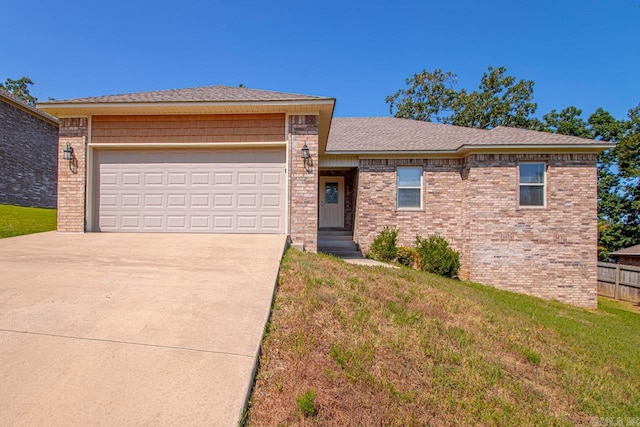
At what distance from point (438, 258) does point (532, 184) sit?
165 inches

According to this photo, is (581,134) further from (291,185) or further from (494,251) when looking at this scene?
(291,185)

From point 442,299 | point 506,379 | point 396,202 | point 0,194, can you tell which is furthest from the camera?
point 0,194

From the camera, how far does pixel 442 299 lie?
201 inches

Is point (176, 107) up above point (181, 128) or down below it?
above

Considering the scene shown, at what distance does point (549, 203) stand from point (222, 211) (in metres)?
10.1

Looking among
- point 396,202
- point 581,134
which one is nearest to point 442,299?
point 396,202

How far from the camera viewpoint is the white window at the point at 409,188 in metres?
11.1

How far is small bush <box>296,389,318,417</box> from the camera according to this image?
88.1 inches

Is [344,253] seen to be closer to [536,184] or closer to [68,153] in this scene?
[536,184]

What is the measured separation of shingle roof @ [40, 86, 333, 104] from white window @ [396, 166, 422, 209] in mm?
4834

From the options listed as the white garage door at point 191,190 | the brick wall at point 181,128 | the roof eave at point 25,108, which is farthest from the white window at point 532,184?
the roof eave at point 25,108

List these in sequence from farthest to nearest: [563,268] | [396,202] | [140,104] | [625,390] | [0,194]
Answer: [0,194]
[396,202]
[563,268]
[140,104]
[625,390]

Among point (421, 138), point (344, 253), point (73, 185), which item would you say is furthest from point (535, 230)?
point (73, 185)

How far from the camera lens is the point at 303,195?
7816 mm
